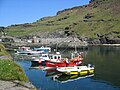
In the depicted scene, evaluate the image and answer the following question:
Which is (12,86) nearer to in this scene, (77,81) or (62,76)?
(77,81)

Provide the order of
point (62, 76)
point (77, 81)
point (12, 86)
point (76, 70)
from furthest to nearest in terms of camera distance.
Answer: point (76, 70) → point (62, 76) → point (77, 81) → point (12, 86)

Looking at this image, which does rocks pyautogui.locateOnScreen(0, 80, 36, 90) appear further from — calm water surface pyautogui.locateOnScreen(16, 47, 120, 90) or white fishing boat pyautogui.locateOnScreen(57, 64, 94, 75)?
white fishing boat pyautogui.locateOnScreen(57, 64, 94, 75)

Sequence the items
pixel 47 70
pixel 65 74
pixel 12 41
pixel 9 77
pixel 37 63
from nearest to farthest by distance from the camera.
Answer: pixel 9 77 → pixel 65 74 → pixel 47 70 → pixel 37 63 → pixel 12 41

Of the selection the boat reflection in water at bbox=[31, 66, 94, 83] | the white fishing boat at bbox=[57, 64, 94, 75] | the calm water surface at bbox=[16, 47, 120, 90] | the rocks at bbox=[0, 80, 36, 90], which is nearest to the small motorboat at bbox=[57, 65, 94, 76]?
the white fishing boat at bbox=[57, 64, 94, 75]

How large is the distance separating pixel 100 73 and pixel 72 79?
11261mm

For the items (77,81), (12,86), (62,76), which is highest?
(12,86)

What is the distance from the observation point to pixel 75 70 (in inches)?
2862

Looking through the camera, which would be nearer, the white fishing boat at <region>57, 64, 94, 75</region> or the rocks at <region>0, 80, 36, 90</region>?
the rocks at <region>0, 80, 36, 90</region>

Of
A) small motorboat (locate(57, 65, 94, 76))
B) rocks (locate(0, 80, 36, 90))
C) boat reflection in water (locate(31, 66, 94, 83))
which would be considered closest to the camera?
rocks (locate(0, 80, 36, 90))

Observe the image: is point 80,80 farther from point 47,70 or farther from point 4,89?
point 4,89

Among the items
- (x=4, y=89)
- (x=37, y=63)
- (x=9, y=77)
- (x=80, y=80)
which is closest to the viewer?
(x=4, y=89)

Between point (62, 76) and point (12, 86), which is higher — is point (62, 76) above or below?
below

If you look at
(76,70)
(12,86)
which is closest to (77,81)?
(76,70)

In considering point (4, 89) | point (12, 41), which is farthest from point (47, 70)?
point (12, 41)
